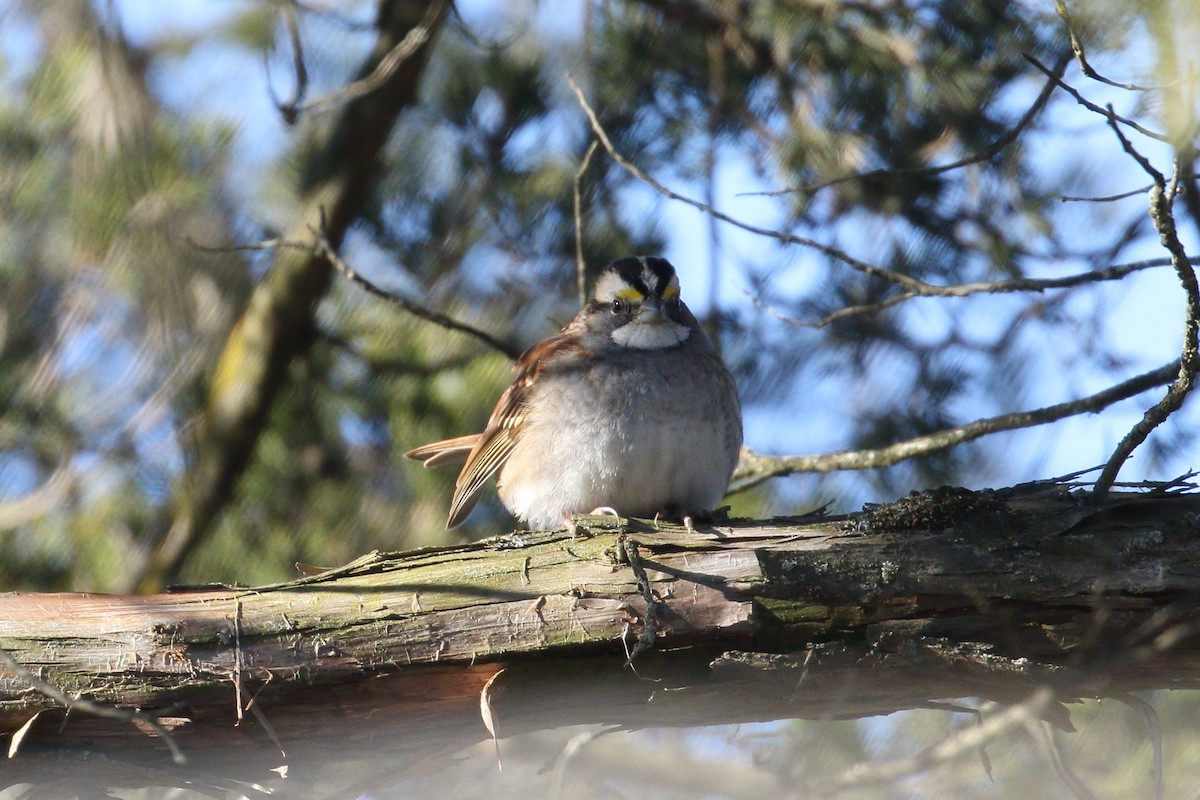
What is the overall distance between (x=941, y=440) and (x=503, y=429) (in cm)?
157

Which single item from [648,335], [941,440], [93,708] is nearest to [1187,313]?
[941,440]

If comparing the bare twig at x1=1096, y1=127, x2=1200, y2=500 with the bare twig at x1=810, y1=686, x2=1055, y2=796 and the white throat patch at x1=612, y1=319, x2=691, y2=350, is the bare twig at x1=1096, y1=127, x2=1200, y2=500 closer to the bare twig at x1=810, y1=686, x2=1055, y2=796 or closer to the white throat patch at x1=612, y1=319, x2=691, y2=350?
the bare twig at x1=810, y1=686, x2=1055, y2=796

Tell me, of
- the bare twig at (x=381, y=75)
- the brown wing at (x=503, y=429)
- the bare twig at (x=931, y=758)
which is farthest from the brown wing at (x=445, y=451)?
the bare twig at (x=931, y=758)

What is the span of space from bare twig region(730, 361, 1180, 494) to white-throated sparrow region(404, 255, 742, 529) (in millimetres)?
391

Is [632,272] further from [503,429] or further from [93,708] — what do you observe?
[93,708]

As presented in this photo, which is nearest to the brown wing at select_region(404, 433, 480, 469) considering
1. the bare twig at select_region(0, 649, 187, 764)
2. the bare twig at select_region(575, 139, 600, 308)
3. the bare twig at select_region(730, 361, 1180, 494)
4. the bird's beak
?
the bare twig at select_region(575, 139, 600, 308)

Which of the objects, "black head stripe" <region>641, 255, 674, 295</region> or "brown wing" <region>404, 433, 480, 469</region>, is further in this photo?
"brown wing" <region>404, 433, 480, 469</region>

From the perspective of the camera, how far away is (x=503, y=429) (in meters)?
4.34

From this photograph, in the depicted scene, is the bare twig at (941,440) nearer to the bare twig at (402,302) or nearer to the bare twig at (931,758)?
the bare twig at (402,302)

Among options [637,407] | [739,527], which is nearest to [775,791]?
[739,527]

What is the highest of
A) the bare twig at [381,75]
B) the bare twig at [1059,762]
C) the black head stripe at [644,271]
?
the bare twig at [1059,762]

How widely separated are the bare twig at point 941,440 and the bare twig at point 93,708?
2.43 metres

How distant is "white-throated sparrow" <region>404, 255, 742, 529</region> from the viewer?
390 centimetres

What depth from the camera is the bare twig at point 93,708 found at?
262 cm
